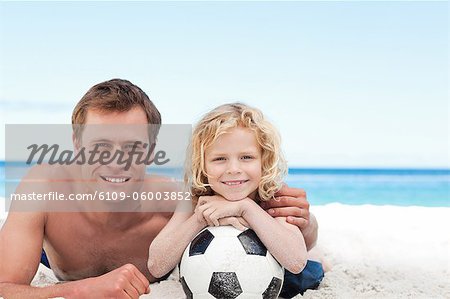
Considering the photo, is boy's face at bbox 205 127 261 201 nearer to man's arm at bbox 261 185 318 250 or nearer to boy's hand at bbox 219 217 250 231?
boy's hand at bbox 219 217 250 231

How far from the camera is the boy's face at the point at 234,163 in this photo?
3.69 meters

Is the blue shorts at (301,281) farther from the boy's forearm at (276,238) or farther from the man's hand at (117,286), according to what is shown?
the man's hand at (117,286)

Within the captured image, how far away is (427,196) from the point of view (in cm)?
2308

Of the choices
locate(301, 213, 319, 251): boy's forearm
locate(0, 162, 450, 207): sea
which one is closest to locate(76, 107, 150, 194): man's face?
locate(301, 213, 319, 251): boy's forearm

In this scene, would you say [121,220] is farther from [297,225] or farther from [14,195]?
[297,225]

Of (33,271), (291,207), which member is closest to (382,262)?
(291,207)

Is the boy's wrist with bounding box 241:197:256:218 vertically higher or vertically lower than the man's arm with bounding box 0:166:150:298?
higher

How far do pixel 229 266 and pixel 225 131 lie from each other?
2.47 ft

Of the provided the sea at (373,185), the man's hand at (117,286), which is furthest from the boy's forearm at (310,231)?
the sea at (373,185)

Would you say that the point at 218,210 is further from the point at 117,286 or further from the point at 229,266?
the point at 117,286

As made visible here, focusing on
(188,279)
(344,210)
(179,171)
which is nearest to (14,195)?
(179,171)

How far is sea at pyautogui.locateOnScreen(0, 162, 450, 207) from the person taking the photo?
853 inches

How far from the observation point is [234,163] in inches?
145

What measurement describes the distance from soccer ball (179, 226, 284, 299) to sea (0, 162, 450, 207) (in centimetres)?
1646
